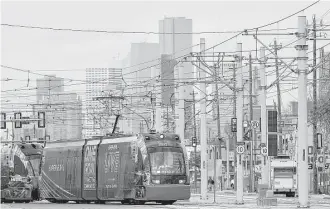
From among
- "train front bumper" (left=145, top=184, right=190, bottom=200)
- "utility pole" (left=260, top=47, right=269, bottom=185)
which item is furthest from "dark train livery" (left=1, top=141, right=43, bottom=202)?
"train front bumper" (left=145, top=184, right=190, bottom=200)

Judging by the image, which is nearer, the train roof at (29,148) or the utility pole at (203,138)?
the utility pole at (203,138)

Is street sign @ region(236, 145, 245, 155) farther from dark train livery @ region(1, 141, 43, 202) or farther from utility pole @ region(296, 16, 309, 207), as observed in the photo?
dark train livery @ region(1, 141, 43, 202)

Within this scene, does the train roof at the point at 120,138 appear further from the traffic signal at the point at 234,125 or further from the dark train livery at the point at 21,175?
the traffic signal at the point at 234,125

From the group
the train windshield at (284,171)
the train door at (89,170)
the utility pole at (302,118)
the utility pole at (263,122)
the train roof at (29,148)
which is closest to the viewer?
the utility pole at (302,118)

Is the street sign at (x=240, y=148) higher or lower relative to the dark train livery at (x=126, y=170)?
higher

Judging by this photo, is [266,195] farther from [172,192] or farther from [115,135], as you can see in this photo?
[115,135]

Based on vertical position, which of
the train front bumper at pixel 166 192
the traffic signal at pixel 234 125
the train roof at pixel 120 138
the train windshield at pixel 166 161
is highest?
the traffic signal at pixel 234 125

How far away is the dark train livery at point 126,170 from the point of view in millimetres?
48438

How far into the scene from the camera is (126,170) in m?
49.9

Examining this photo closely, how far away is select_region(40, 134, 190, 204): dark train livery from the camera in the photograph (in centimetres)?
4844

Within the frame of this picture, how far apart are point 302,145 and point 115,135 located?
36.5 feet

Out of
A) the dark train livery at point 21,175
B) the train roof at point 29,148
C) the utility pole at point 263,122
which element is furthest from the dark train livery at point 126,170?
the utility pole at point 263,122

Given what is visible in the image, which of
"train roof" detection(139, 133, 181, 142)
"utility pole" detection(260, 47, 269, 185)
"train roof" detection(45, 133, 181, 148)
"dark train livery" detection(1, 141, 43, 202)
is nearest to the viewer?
"train roof" detection(139, 133, 181, 142)

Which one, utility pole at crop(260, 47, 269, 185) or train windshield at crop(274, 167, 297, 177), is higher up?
utility pole at crop(260, 47, 269, 185)
